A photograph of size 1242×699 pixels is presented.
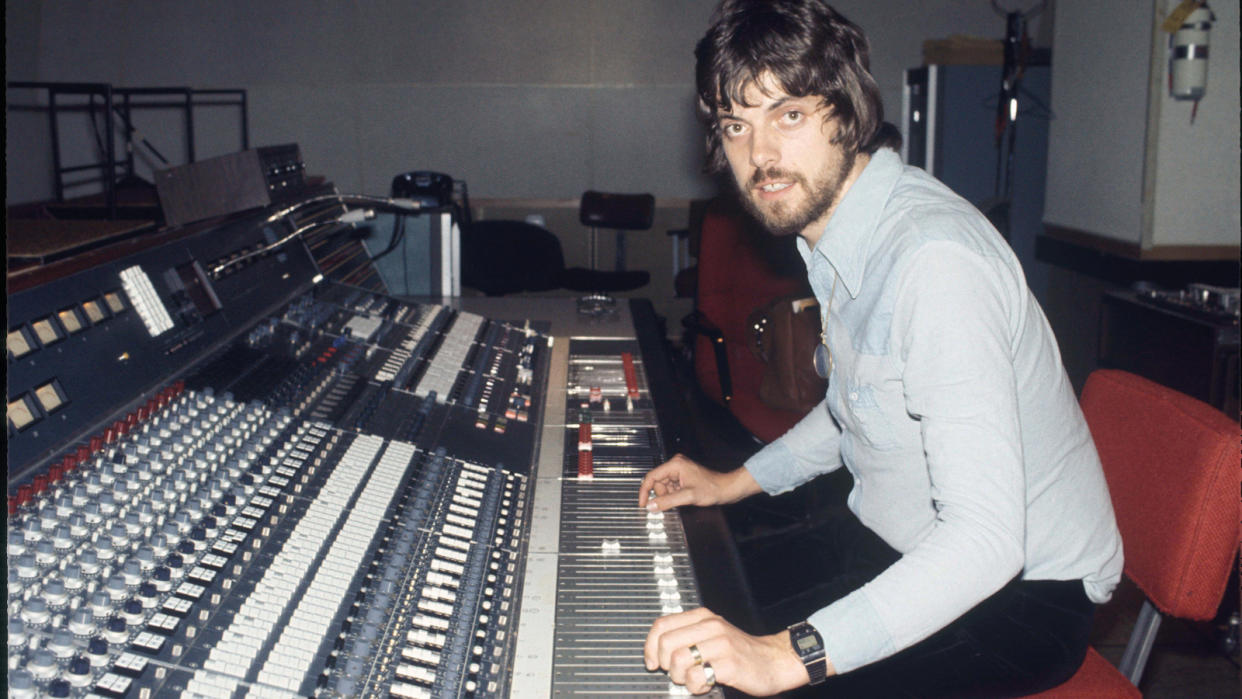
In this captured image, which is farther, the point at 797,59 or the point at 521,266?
the point at 521,266

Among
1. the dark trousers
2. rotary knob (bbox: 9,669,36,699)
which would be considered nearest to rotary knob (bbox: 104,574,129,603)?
rotary knob (bbox: 9,669,36,699)

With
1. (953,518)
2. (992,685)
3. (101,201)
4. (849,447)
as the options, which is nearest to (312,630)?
(953,518)

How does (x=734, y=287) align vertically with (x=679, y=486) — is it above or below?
above

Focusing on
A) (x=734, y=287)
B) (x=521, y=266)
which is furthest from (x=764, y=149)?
(x=521, y=266)

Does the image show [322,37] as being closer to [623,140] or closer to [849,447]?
[623,140]

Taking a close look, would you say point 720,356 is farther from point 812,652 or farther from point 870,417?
point 812,652

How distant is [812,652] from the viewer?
94 centimetres

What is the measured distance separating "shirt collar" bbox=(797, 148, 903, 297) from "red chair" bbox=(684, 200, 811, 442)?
175 centimetres

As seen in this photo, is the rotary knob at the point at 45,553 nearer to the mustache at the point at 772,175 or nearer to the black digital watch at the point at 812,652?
the black digital watch at the point at 812,652

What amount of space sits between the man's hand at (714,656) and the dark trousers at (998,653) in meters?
0.39

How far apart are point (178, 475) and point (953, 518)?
31.7 inches

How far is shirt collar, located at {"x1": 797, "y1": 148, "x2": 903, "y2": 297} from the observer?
46.5 inches

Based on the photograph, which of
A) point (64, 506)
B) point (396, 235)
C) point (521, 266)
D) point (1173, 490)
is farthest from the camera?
point (521, 266)

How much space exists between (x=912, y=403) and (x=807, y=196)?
1.11 ft
